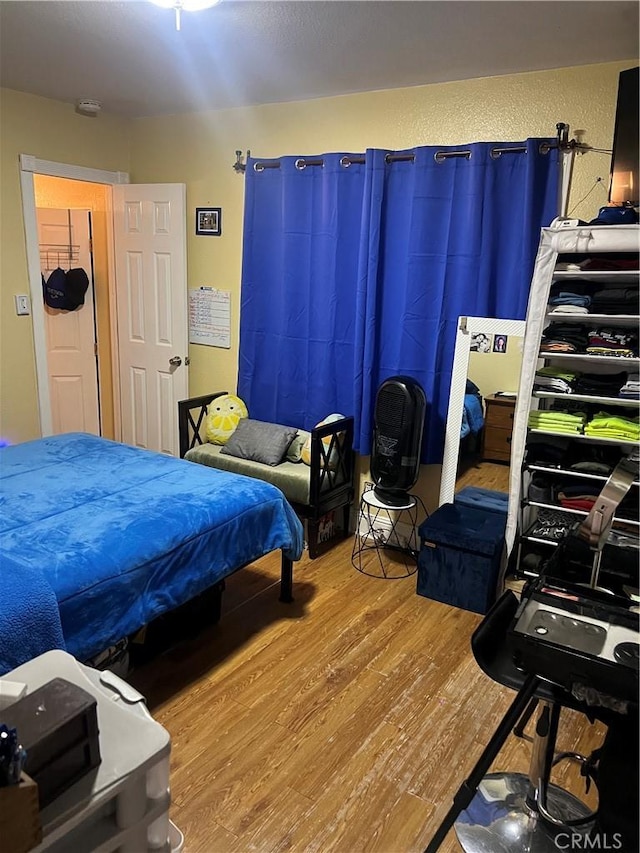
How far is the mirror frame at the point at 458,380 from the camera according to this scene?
122 inches

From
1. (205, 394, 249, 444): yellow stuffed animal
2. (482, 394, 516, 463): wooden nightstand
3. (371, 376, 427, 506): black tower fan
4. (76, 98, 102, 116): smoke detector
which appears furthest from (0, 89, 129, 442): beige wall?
(482, 394, 516, 463): wooden nightstand

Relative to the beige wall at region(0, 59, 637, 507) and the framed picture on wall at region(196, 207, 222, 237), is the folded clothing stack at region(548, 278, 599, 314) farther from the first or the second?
the framed picture on wall at region(196, 207, 222, 237)

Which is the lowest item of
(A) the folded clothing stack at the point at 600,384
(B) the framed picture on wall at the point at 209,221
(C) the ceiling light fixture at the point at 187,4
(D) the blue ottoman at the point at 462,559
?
(D) the blue ottoman at the point at 462,559

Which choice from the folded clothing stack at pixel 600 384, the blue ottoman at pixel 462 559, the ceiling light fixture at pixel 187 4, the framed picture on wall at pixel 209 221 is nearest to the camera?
the ceiling light fixture at pixel 187 4

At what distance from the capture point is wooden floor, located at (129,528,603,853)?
186 centimetres

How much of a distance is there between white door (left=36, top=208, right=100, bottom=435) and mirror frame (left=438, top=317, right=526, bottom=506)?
9.60 ft

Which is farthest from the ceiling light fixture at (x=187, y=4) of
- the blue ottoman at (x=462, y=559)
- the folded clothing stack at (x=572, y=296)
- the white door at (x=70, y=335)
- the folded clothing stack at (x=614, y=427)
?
the white door at (x=70, y=335)

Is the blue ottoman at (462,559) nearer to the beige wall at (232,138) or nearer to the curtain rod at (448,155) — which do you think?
the beige wall at (232,138)

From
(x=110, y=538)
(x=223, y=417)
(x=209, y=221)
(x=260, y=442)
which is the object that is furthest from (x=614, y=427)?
(x=209, y=221)

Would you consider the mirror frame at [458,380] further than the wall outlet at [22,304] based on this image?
No

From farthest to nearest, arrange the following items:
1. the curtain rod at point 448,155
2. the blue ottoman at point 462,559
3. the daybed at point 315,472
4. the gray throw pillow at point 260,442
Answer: the gray throw pillow at point 260,442
the daybed at point 315,472
the blue ottoman at point 462,559
the curtain rod at point 448,155

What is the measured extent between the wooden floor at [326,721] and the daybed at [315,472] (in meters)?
0.50

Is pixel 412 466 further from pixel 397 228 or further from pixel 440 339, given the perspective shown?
pixel 397 228

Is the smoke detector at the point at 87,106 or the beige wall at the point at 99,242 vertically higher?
the smoke detector at the point at 87,106
